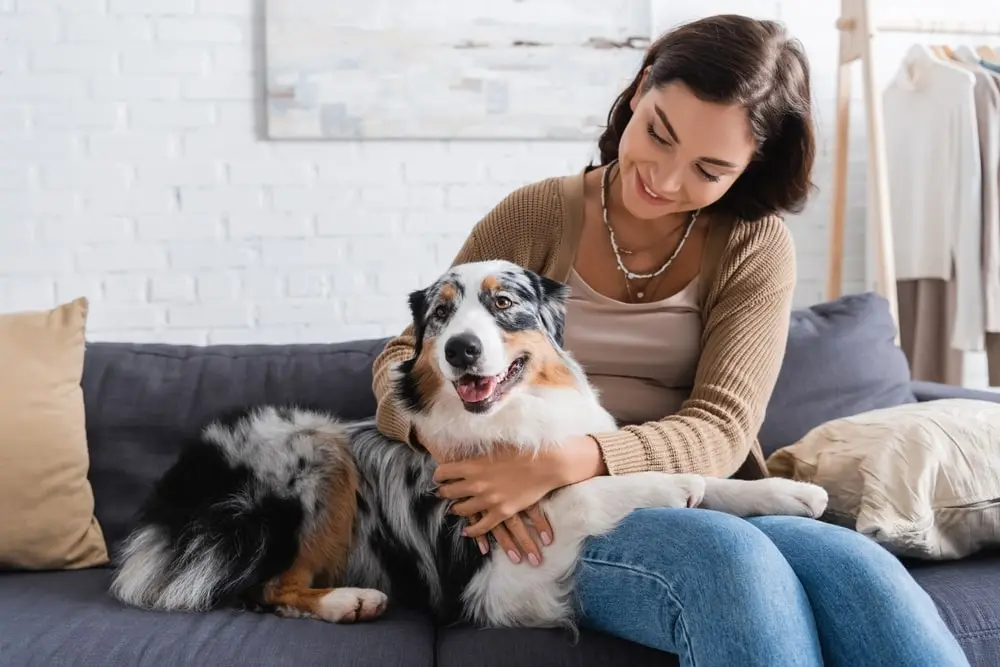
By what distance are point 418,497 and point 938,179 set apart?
2.37 metres

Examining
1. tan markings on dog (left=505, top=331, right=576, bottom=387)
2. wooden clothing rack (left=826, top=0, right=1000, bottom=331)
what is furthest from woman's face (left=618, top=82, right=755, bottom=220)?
wooden clothing rack (left=826, top=0, right=1000, bottom=331)

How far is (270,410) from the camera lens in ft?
6.47

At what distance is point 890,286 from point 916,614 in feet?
6.46

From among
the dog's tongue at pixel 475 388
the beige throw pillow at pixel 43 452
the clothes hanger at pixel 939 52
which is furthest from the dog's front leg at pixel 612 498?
the clothes hanger at pixel 939 52

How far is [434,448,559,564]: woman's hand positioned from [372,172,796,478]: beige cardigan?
0.14 m

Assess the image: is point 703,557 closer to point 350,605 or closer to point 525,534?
point 525,534

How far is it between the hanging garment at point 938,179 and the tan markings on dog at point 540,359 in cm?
203

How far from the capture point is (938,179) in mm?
3191

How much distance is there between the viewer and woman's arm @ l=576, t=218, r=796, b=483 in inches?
64.8

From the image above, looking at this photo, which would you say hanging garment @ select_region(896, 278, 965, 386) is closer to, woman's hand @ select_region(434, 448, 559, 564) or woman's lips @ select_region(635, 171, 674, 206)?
woman's lips @ select_region(635, 171, 674, 206)

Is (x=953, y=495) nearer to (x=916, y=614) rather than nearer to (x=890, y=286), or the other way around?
(x=916, y=614)

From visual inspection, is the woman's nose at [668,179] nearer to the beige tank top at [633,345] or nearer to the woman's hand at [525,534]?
the beige tank top at [633,345]

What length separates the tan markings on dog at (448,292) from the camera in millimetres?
1629

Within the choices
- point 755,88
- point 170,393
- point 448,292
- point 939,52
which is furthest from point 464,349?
point 939,52
